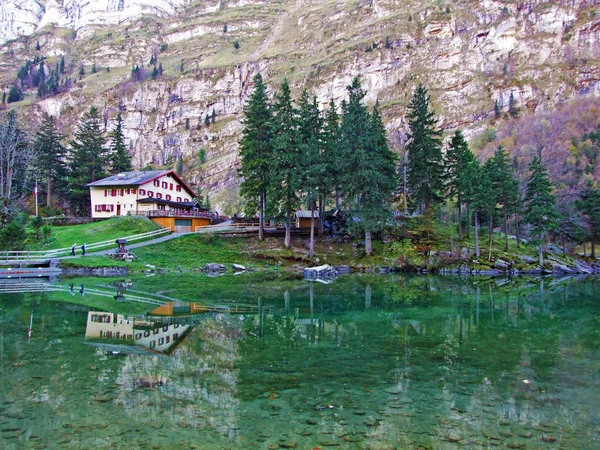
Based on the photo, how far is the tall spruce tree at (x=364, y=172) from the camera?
40125mm

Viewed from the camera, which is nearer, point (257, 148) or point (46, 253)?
point (46, 253)

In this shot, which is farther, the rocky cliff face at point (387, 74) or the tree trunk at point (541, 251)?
the rocky cliff face at point (387, 74)

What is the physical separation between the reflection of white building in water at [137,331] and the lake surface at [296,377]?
0.10 metres

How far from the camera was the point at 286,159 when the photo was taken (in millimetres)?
39875

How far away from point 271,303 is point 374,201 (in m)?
23.3

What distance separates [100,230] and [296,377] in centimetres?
4379

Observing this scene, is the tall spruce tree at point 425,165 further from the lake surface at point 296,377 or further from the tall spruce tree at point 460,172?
the lake surface at point 296,377

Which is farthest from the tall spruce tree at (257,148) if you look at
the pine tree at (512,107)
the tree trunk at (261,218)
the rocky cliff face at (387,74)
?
the pine tree at (512,107)

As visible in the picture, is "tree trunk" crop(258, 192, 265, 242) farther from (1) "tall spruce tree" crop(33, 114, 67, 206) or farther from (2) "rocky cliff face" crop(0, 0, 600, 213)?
(2) "rocky cliff face" crop(0, 0, 600, 213)

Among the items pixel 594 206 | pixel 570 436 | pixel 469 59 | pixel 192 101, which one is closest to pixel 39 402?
pixel 570 436

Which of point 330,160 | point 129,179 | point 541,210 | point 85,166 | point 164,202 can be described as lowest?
point 541,210

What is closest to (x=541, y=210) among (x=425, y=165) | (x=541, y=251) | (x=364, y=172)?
(x=541, y=251)

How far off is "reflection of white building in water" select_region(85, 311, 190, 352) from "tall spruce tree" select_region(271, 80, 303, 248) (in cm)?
2554

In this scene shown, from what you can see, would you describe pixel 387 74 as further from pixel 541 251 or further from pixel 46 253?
pixel 46 253
